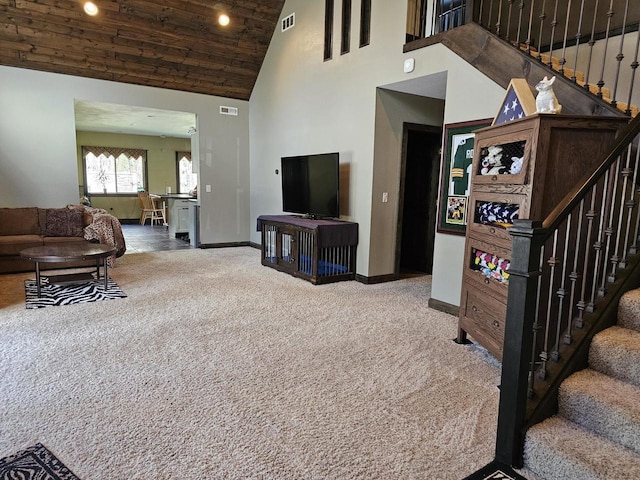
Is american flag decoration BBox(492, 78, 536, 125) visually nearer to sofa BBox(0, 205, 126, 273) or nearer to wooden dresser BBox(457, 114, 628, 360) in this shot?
wooden dresser BBox(457, 114, 628, 360)

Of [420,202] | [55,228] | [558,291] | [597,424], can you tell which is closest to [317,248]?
[420,202]

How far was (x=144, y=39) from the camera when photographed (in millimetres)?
6129

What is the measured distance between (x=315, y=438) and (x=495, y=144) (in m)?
2.27

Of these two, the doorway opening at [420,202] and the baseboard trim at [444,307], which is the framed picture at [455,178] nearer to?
the baseboard trim at [444,307]

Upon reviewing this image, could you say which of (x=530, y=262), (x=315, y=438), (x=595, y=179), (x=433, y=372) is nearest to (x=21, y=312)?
(x=315, y=438)

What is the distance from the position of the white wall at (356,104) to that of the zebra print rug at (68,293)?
304 centimetres

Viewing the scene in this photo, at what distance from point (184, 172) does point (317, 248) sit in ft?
29.9

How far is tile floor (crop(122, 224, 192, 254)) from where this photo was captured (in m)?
7.76

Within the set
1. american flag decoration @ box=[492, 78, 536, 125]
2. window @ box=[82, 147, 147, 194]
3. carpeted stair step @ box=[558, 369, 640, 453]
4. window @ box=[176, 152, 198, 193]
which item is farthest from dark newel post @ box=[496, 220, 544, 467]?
window @ box=[82, 147, 147, 194]

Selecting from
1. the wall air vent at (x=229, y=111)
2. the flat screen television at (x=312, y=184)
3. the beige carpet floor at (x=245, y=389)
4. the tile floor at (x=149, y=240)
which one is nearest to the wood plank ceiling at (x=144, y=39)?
the wall air vent at (x=229, y=111)

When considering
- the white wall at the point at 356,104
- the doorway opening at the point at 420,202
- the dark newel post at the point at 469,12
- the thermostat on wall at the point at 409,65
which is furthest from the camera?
the doorway opening at the point at 420,202

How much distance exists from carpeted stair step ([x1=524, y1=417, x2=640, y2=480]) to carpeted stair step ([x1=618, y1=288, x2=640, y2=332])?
2.40 feet

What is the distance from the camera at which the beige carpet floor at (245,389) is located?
1.90 m

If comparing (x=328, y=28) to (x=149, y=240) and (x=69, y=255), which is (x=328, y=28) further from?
(x=149, y=240)
